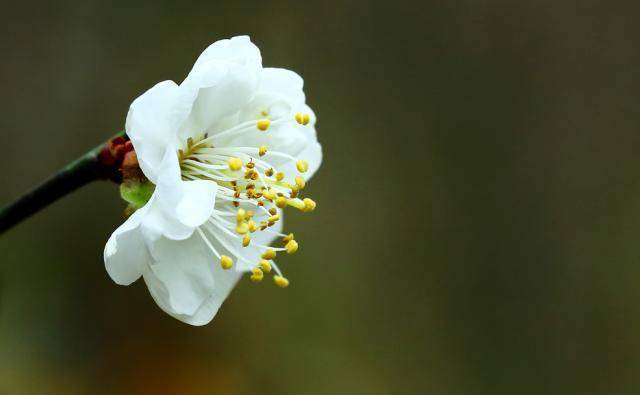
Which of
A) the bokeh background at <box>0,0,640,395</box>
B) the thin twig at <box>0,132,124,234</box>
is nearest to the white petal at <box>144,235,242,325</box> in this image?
the thin twig at <box>0,132,124,234</box>

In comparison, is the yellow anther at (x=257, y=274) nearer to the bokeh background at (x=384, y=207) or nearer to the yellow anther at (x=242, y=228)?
the yellow anther at (x=242, y=228)

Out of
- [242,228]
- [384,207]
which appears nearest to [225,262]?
[242,228]

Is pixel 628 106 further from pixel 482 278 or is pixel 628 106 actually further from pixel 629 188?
pixel 482 278

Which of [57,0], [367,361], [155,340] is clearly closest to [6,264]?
[155,340]

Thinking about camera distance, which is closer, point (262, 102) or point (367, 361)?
point (262, 102)

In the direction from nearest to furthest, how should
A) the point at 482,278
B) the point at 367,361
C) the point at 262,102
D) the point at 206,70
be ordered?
the point at 206,70
the point at 262,102
the point at 367,361
the point at 482,278

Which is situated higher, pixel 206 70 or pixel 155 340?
pixel 206 70

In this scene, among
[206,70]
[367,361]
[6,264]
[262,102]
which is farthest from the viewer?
[367,361]
